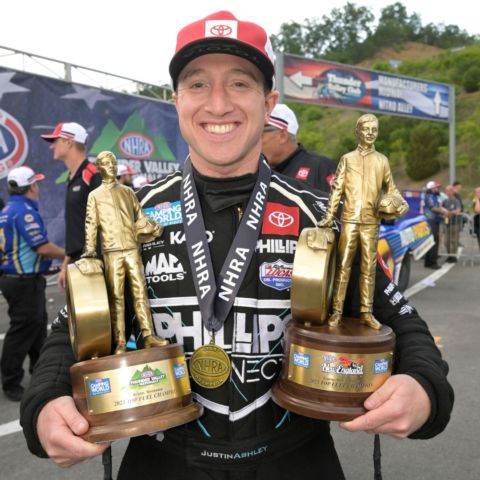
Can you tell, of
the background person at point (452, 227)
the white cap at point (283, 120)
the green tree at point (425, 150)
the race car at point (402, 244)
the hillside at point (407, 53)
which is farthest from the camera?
the hillside at point (407, 53)

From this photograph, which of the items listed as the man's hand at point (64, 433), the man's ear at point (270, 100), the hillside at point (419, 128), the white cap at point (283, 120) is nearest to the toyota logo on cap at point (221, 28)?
the man's ear at point (270, 100)

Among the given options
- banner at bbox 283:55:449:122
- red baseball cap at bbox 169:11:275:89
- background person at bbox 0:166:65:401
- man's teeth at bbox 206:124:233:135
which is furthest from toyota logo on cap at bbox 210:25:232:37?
banner at bbox 283:55:449:122

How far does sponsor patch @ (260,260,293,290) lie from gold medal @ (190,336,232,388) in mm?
233

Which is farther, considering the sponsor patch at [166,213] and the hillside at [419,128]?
the hillside at [419,128]

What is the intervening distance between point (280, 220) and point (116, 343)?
58 centimetres

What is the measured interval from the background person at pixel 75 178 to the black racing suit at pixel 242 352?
2315 mm

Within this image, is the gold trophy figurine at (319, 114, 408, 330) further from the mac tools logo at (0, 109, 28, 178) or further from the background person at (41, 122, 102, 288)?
the mac tools logo at (0, 109, 28, 178)

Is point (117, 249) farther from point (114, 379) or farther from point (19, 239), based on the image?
point (19, 239)

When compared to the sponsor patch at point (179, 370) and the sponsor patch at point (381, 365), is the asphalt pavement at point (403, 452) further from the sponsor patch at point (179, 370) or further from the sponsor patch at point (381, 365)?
the sponsor patch at point (179, 370)

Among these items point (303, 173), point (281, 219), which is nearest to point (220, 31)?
point (281, 219)

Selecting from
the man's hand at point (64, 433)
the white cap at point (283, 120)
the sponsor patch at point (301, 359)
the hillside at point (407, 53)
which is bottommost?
the man's hand at point (64, 433)

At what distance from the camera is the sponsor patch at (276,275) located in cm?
146

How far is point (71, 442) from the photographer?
122 cm

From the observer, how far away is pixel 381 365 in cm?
129
